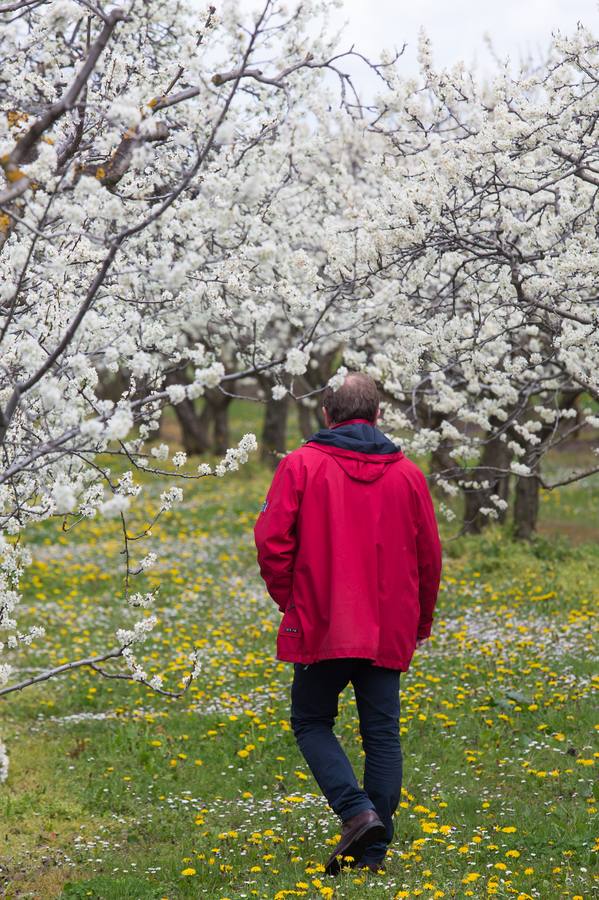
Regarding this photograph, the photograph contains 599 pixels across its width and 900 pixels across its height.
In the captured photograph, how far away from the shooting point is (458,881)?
4.13m

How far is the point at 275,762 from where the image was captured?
614cm

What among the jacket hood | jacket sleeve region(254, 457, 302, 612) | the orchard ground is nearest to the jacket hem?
jacket sleeve region(254, 457, 302, 612)

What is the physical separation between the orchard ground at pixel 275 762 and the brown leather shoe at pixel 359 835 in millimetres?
121

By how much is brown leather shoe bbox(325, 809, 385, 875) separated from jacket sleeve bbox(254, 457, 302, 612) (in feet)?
3.11

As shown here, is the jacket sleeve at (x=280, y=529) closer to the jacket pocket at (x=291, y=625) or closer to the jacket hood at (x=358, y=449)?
the jacket pocket at (x=291, y=625)

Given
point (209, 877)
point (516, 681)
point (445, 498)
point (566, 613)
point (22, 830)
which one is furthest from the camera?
point (445, 498)

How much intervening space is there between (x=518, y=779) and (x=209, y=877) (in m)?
1.97

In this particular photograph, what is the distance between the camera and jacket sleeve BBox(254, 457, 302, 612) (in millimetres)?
4195

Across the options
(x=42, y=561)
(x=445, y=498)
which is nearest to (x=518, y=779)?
(x=42, y=561)

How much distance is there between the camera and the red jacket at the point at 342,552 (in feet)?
13.7

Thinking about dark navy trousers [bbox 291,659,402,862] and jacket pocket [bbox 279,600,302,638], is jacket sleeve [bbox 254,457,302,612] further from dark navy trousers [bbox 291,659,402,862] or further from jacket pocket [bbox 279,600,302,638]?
dark navy trousers [bbox 291,659,402,862]

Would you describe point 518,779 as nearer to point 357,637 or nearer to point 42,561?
point 357,637

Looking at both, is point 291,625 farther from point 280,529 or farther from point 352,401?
point 352,401

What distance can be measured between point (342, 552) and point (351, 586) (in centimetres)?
15
